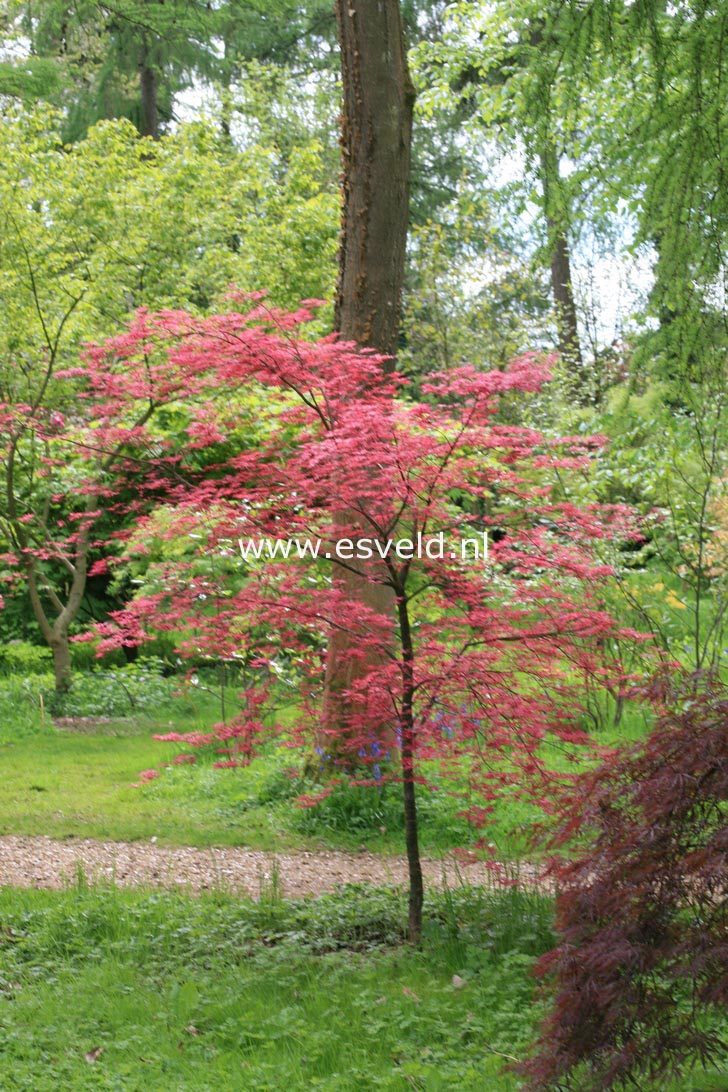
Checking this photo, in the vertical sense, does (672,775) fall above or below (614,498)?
below

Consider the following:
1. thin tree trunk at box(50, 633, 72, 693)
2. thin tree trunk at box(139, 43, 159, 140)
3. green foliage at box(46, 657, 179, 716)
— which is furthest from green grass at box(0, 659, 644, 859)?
thin tree trunk at box(139, 43, 159, 140)

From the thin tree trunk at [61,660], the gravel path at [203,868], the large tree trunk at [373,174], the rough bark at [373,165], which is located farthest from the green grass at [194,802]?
the rough bark at [373,165]

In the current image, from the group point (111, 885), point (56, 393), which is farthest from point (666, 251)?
point (56, 393)

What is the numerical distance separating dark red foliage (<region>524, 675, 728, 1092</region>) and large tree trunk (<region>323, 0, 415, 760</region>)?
3659 mm

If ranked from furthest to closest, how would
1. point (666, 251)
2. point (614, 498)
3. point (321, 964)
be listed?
point (614, 498) → point (666, 251) → point (321, 964)

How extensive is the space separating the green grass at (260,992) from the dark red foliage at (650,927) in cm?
81

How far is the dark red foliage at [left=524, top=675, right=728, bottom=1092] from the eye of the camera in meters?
2.35

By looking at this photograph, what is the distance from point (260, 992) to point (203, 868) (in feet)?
6.08

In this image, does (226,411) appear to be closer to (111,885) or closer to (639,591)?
(111,885)

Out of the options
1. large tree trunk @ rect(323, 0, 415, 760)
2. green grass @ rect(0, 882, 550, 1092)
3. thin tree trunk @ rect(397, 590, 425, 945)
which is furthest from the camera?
large tree trunk @ rect(323, 0, 415, 760)

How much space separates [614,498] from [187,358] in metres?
9.56

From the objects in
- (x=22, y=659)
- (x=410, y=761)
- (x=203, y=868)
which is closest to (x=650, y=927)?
(x=410, y=761)

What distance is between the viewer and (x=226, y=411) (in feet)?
20.4

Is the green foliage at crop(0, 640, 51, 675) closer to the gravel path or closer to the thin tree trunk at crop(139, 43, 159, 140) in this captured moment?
the gravel path
